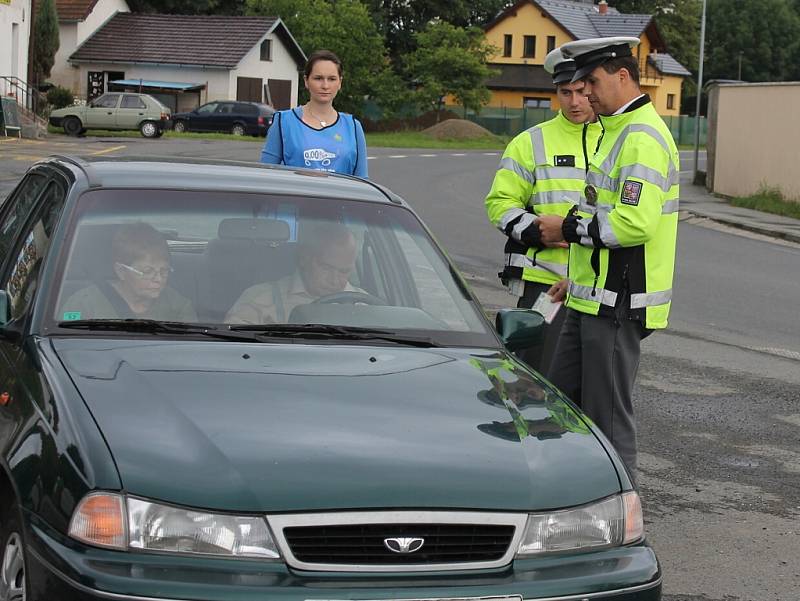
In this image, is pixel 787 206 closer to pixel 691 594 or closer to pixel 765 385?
pixel 765 385

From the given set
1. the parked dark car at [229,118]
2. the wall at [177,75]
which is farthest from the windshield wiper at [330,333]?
the wall at [177,75]

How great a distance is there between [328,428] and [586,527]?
0.72 m

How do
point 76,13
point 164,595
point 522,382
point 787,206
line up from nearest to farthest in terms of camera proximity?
point 164,595 → point 522,382 → point 787,206 → point 76,13

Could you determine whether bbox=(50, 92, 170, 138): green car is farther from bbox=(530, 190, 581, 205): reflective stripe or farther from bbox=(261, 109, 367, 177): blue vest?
bbox=(530, 190, 581, 205): reflective stripe

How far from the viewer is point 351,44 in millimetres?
72562

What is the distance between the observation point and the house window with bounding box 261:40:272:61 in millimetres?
65750

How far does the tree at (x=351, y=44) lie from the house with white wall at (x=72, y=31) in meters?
11.9

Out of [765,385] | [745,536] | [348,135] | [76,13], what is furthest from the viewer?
[76,13]

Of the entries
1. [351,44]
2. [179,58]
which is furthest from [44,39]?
[351,44]

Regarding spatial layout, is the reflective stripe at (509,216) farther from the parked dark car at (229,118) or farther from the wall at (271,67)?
the wall at (271,67)

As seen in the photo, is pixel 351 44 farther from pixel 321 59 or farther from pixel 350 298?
pixel 350 298

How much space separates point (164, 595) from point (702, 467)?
449cm

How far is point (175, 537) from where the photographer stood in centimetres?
342

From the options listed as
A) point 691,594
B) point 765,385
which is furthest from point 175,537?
point 765,385
